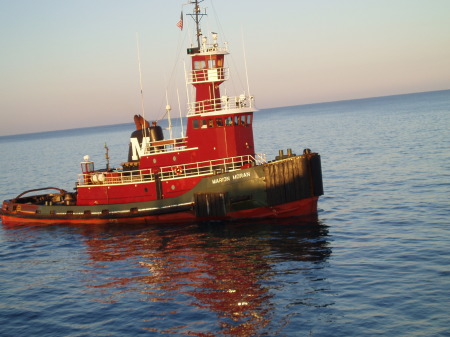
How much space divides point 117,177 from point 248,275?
14656mm

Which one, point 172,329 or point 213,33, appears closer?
point 172,329

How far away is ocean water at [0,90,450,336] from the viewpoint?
1622 centimetres

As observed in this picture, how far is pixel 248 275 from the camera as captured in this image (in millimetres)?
20422

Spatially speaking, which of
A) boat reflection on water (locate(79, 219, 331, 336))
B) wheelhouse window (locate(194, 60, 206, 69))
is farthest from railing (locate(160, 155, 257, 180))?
wheelhouse window (locate(194, 60, 206, 69))

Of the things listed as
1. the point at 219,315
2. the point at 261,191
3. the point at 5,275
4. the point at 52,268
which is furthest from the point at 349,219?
the point at 5,275

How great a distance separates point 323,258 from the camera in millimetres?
21844

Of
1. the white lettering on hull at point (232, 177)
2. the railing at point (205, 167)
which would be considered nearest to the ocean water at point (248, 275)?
the white lettering on hull at point (232, 177)

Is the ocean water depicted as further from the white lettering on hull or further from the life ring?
the life ring

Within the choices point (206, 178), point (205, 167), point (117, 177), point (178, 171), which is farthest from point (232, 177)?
point (117, 177)

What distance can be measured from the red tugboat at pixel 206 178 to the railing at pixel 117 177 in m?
0.07

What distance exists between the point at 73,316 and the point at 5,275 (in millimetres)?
7801

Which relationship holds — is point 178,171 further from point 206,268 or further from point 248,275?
point 248,275

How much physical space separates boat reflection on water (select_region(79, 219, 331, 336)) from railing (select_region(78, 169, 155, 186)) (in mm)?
3283

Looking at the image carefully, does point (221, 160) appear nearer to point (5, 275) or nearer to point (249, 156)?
point (249, 156)
